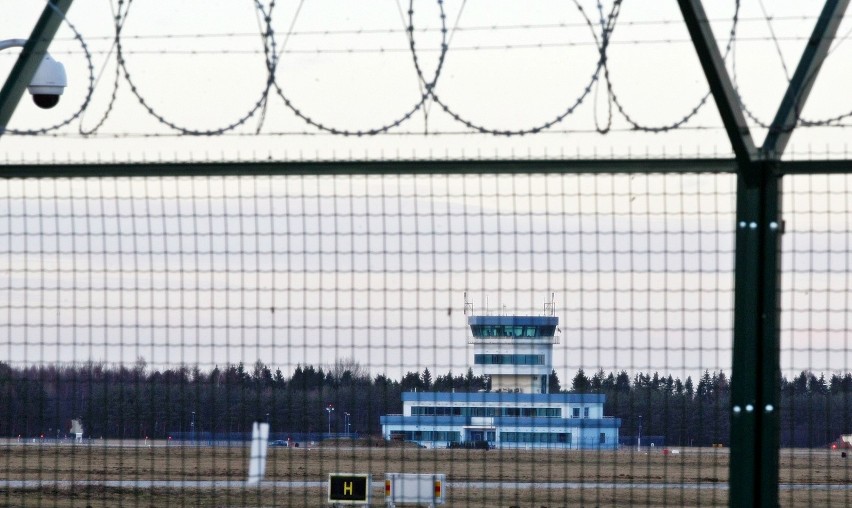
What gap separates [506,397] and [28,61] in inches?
114

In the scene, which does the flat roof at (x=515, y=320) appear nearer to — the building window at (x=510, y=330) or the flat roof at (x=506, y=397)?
the building window at (x=510, y=330)

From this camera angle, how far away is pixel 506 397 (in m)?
5.47

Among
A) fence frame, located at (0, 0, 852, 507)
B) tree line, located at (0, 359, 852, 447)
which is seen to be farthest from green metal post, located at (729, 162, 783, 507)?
tree line, located at (0, 359, 852, 447)

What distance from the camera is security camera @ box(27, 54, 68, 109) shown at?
7934mm

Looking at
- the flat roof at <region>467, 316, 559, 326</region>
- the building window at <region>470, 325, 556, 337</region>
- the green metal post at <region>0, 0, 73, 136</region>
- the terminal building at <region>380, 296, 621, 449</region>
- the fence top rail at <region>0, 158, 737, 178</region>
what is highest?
the green metal post at <region>0, 0, 73, 136</region>

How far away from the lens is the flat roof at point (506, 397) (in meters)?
5.34

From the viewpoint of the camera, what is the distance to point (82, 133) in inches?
221

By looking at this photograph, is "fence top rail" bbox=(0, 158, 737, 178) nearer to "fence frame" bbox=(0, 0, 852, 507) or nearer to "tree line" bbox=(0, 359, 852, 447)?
"fence frame" bbox=(0, 0, 852, 507)

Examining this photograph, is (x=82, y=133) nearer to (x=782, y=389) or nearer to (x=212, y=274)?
(x=212, y=274)

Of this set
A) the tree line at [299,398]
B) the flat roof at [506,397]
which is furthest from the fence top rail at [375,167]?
the flat roof at [506,397]

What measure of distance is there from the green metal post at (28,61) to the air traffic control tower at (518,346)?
101 inches

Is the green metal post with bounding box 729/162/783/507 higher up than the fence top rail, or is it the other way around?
the fence top rail

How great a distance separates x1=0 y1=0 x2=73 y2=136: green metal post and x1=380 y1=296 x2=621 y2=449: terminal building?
244 centimetres

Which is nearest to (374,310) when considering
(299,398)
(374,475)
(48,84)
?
(299,398)
